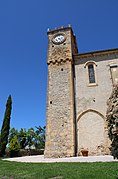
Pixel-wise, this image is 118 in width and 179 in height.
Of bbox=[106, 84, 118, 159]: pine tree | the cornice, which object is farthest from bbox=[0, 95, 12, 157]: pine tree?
bbox=[106, 84, 118, 159]: pine tree

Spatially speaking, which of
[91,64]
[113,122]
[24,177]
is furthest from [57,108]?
[113,122]

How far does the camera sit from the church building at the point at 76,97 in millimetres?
17562

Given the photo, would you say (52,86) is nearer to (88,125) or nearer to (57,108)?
(57,108)

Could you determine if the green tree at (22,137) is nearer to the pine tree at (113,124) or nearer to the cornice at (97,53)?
the cornice at (97,53)

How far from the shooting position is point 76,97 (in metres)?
19.5

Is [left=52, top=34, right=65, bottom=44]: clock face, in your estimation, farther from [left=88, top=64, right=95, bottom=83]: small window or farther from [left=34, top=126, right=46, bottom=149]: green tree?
[left=34, top=126, right=46, bottom=149]: green tree

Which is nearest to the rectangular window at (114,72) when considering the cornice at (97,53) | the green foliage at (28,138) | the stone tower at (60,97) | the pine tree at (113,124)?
the cornice at (97,53)

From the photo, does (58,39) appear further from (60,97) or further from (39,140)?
(39,140)

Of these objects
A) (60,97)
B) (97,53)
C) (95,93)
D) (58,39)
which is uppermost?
(58,39)

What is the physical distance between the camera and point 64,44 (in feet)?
70.0

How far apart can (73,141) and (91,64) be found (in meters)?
8.27

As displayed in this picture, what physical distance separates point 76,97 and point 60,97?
5.42 ft

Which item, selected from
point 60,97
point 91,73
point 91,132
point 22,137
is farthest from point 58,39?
point 22,137

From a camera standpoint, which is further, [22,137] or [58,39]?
[22,137]
